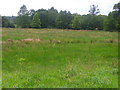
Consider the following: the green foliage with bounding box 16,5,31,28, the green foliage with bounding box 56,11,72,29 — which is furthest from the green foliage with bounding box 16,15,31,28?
the green foliage with bounding box 56,11,72,29

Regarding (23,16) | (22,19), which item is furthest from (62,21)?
(23,16)

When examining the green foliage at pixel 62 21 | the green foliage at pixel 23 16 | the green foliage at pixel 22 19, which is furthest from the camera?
the green foliage at pixel 62 21

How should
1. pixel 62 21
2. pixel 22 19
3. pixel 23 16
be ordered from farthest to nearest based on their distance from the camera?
pixel 62 21
pixel 22 19
pixel 23 16

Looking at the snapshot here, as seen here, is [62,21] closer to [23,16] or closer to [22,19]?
[22,19]

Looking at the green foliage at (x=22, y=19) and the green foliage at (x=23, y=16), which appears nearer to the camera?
the green foliage at (x=23, y=16)

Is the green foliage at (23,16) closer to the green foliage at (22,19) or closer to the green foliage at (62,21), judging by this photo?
the green foliage at (22,19)

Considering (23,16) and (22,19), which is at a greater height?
(23,16)

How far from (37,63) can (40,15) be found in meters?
13.4

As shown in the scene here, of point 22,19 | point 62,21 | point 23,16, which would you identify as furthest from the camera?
point 62,21

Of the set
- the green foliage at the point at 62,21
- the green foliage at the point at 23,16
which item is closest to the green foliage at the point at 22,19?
the green foliage at the point at 23,16

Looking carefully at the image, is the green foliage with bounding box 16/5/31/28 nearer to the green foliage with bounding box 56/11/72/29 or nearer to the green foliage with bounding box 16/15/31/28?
the green foliage with bounding box 16/15/31/28

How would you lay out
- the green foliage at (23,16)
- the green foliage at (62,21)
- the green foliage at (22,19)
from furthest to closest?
the green foliage at (62,21), the green foliage at (22,19), the green foliage at (23,16)

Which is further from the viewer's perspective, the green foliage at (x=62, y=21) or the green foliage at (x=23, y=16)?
the green foliage at (x=62, y=21)

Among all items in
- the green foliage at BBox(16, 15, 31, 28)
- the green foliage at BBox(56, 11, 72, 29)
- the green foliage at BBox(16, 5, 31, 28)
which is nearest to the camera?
the green foliage at BBox(16, 5, 31, 28)
